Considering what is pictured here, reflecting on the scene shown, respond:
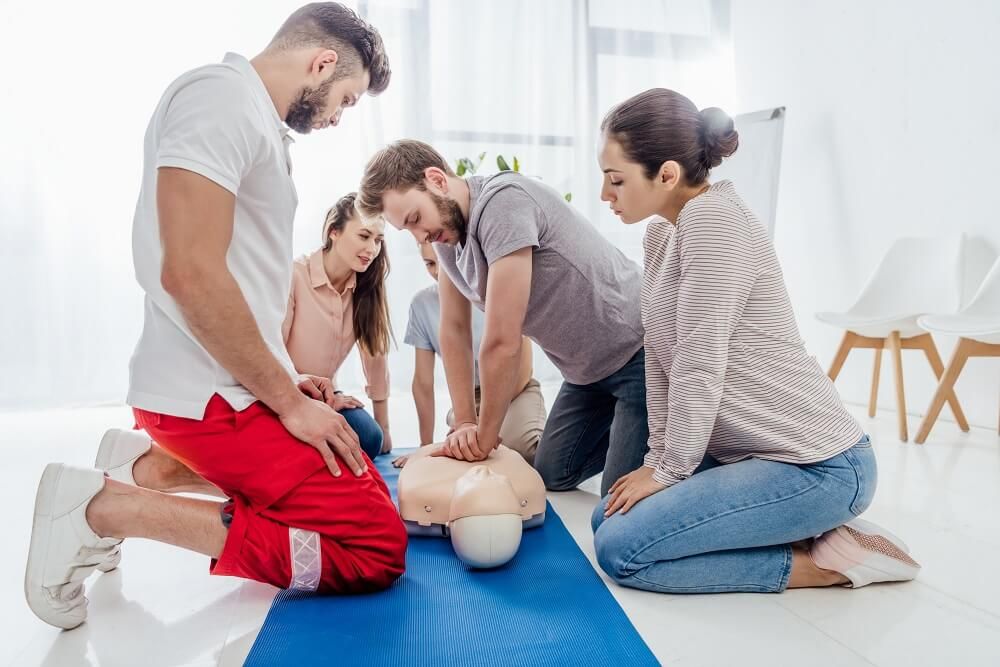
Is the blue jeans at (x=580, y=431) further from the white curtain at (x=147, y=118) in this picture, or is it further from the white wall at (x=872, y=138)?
the white curtain at (x=147, y=118)

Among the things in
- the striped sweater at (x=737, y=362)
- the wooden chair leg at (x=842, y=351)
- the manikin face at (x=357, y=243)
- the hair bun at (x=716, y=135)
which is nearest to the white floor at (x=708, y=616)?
the striped sweater at (x=737, y=362)

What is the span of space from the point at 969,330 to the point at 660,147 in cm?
170

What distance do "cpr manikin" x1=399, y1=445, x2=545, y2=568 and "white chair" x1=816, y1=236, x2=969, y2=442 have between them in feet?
5.70

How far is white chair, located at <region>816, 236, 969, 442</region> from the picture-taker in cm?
283

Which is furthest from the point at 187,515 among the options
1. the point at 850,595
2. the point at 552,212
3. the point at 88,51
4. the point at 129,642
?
the point at 88,51

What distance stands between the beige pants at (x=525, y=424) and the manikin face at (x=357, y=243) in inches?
22.1

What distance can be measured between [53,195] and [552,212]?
10.4 feet

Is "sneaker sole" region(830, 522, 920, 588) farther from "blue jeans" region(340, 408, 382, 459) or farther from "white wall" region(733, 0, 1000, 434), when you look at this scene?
A: "white wall" region(733, 0, 1000, 434)

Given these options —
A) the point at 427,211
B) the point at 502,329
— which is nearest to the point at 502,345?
the point at 502,329

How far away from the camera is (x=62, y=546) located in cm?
114

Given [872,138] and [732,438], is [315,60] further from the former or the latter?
[872,138]

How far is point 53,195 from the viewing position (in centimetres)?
375

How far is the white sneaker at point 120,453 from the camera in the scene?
1452 mm

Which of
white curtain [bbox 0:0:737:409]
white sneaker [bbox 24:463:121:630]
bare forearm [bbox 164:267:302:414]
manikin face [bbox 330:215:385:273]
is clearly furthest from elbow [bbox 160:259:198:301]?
white curtain [bbox 0:0:737:409]
